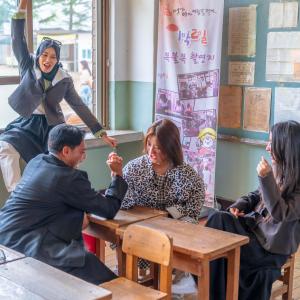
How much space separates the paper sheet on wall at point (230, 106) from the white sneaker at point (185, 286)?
1.65 meters

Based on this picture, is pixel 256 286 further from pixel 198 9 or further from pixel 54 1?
→ pixel 54 1

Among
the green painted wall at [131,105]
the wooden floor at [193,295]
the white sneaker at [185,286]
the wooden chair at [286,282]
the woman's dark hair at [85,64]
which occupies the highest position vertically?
the woman's dark hair at [85,64]

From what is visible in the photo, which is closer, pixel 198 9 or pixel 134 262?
pixel 134 262

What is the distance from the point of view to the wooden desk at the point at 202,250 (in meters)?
2.24

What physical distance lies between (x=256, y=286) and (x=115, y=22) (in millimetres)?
3105

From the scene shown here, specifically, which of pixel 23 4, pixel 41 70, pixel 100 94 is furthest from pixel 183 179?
pixel 100 94

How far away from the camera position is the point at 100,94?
5.18 metres

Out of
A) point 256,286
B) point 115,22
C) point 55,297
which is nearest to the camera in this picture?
point 55,297

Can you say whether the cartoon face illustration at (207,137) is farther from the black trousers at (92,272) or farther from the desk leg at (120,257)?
the black trousers at (92,272)

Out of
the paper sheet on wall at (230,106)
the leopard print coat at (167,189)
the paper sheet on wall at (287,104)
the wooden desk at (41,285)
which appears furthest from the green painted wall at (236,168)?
the wooden desk at (41,285)

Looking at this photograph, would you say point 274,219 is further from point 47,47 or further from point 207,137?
point 207,137

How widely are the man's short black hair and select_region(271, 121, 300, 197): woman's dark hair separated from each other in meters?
0.91

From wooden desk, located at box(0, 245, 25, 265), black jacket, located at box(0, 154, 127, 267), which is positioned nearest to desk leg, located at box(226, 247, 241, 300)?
A: black jacket, located at box(0, 154, 127, 267)

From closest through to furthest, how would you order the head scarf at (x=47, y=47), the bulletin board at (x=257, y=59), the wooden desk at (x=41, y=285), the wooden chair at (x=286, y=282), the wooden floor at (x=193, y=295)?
1. the wooden desk at (x=41, y=285)
2. the wooden chair at (x=286, y=282)
3. the wooden floor at (x=193, y=295)
4. the head scarf at (x=47, y=47)
5. the bulletin board at (x=257, y=59)
